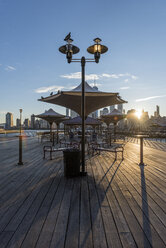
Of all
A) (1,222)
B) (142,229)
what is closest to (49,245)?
(1,222)

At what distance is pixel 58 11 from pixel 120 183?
8.36 meters

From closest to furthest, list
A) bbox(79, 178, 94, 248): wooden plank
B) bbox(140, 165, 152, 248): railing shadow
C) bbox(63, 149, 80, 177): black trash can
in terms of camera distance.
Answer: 1. bbox(79, 178, 94, 248): wooden plank
2. bbox(140, 165, 152, 248): railing shadow
3. bbox(63, 149, 80, 177): black trash can

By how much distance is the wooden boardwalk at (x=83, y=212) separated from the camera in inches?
73.3

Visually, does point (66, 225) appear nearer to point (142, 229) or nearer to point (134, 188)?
point (142, 229)

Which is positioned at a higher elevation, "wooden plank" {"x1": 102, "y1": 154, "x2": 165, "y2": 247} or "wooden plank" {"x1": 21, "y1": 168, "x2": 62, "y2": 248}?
"wooden plank" {"x1": 21, "y1": 168, "x2": 62, "y2": 248}

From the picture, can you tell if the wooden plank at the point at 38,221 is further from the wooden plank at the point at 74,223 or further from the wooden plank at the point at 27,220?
the wooden plank at the point at 74,223

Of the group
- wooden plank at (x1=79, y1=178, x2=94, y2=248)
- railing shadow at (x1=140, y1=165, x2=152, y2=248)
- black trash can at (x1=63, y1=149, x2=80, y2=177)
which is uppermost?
black trash can at (x1=63, y1=149, x2=80, y2=177)

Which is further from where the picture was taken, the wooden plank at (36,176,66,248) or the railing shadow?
the railing shadow

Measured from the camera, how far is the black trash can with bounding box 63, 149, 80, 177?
4285 mm

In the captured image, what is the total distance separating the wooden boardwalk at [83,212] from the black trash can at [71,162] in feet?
0.75

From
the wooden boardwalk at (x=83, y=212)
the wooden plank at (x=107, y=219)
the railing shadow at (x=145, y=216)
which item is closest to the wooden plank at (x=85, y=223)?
the wooden boardwalk at (x=83, y=212)

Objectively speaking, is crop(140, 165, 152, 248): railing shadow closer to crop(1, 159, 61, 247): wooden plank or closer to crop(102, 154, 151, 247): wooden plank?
crop(102, 154, 151, 247): wooden plank

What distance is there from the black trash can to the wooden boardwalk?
0.23m

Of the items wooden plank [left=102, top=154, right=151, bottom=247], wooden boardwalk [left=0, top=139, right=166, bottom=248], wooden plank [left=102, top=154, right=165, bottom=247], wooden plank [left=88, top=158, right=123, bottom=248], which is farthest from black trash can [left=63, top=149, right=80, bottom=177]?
wooden plank [left=102, top=154, right=165, bottom=247]
